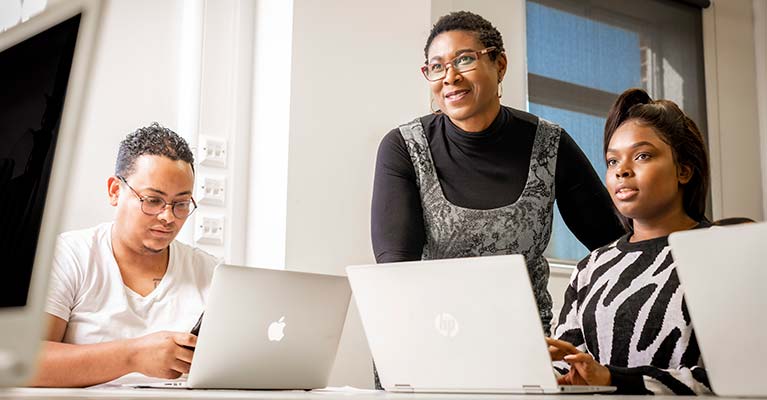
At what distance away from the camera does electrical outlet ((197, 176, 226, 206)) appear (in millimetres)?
2746

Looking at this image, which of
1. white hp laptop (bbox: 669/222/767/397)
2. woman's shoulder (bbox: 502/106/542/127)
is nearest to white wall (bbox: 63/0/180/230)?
woman's shoulder (bbox: 502/106/542/127)

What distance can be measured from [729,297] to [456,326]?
0.37 meters

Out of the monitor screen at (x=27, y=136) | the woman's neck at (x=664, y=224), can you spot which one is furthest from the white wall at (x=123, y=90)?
the monitor screen at (x=27, y=136)

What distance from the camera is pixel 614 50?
3762 millimetres

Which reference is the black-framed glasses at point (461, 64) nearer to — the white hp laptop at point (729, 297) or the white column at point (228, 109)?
the white column at point (228, 109)

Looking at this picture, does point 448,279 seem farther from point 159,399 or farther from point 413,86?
point 413,86

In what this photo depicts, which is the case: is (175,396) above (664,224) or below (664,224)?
below

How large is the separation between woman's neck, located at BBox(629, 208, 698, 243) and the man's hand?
962 mm

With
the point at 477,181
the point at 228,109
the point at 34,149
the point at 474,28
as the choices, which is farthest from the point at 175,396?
the point at 228,109

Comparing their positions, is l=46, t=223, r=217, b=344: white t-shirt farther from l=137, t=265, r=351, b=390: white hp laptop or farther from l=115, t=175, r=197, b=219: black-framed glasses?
l=137, t=265, r=351, b=390: white hp laptop

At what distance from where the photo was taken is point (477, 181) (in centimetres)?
217

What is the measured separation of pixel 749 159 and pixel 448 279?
3.20 m

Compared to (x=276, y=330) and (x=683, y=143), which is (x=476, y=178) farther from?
(x=276, y=330)

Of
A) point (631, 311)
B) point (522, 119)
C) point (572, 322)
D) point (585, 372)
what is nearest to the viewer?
point (585, 372)
